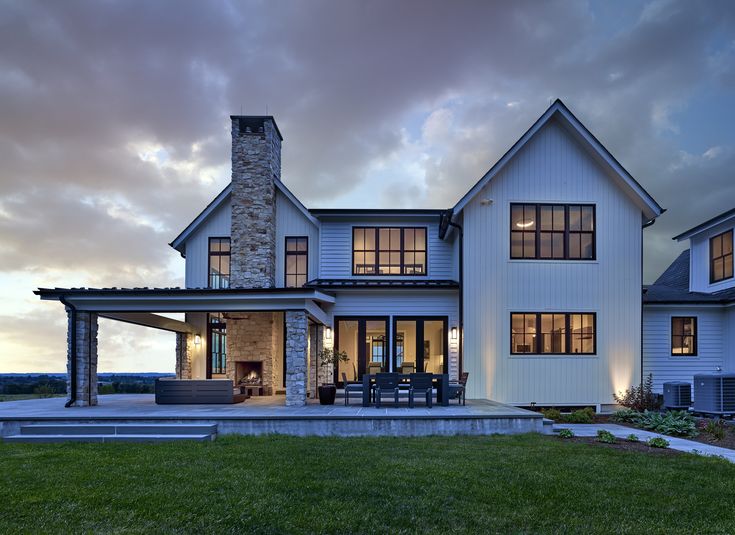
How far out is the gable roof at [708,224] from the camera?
16.9 metres

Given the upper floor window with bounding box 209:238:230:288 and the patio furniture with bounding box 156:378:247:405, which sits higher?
the upper floor window with bounding box 209:238:230:288

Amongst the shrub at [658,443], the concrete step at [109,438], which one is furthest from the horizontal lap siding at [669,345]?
the concrete step at [109,438]

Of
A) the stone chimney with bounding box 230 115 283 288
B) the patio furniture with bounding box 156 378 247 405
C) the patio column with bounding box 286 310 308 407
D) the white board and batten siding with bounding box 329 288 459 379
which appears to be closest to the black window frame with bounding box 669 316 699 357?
the white board and batten siding with bounding box 329 288 459 379

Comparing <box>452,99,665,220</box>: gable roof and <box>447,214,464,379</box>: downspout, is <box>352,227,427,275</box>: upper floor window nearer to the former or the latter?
<box>447,214,464,379</box>: downspout

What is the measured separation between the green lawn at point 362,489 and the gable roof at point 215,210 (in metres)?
9.49

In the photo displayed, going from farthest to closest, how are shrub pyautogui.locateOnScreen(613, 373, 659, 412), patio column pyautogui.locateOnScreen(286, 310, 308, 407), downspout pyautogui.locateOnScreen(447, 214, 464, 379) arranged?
downspout pyautogui.locateOnScreen(447, 214, 464, 379) → shrub pyautogui.locateOnScreen(613, 373, 659, 412) → patio column pyautogui.locateOnScreen(286, 310, 308, 407)

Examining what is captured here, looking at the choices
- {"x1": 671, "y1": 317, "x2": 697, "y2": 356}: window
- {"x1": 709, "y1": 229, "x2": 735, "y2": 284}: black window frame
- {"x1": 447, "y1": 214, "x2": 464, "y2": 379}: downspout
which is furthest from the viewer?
{"x1": 709, "y1": 229, "x2": 735, "y2": 284}: black window frame

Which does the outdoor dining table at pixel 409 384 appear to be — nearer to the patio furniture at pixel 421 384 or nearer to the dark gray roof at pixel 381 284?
the patio furniture at pixel 421 384

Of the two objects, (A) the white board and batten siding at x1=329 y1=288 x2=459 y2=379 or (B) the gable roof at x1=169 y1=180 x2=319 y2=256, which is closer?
(A) the white board and batten siding at x1=329 y1=288 x2=459 y2=379

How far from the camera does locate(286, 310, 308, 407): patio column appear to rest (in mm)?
12477

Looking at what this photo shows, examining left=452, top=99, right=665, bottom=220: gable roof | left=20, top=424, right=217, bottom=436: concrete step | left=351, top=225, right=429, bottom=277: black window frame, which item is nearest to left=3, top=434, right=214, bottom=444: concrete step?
left=20, top=424, right=217, bottom=436: concrete step

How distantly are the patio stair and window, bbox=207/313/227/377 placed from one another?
263 inches

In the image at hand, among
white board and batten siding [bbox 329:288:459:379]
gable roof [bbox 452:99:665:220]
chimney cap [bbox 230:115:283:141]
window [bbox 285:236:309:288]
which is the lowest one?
white board and batten siding [bbox 329:288:459:379]

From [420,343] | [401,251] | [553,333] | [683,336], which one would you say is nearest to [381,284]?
[401,251]
